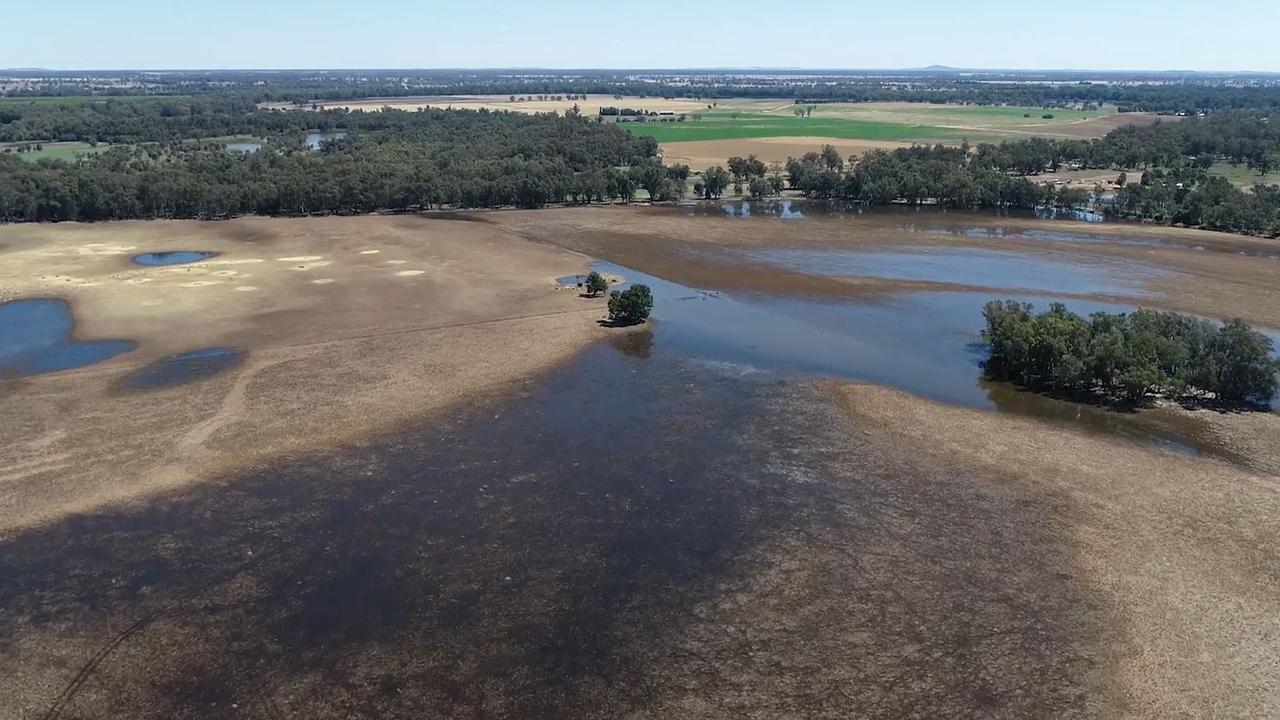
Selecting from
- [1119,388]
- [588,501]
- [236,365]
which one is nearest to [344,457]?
[588,501]

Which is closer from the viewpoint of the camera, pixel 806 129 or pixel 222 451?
pixel 222 451

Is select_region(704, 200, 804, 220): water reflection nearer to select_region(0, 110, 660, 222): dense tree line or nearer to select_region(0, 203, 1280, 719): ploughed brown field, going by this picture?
select_region(0, 110, 660, 222): dense tree line

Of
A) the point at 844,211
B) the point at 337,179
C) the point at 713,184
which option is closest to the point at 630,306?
the point at 844,211

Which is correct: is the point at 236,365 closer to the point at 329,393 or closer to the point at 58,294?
the point at 329,393

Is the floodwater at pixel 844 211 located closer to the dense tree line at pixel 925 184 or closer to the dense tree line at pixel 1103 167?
the dense tree line at pixel 925 184

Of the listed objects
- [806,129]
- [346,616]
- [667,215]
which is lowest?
[346,616]

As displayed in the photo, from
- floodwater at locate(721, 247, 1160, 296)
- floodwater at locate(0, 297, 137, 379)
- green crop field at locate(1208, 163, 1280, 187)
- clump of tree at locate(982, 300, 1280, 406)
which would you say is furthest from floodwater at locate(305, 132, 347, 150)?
green crop field at locate(1208, 163, 1280, 187)
